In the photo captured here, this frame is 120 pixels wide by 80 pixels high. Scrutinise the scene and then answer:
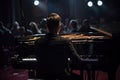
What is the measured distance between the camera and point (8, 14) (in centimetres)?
1516

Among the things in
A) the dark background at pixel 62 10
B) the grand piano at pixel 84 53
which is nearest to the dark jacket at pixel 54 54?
the grand piano at pixel 84 53

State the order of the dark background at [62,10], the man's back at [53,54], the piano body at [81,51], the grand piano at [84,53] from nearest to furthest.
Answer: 1. the man's back at [53,54]
2. the grand piano at [84,53]
3. the piano body at [81,51]
4. the dark background at [62,10]

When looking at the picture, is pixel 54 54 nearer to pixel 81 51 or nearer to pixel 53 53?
pixel 53 53

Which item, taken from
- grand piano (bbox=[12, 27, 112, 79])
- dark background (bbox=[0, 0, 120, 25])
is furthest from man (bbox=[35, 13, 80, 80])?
dark background (bbox=[0, 0, 120, 25])

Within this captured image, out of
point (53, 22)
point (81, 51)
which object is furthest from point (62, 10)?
point (53, 22)

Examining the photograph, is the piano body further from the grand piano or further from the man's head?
the man's head

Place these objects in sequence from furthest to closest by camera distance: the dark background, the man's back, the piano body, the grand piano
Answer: the dark background, the piano body, the grand piano, the man's back

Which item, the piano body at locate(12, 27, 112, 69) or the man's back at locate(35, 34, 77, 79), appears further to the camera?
the piano body at locate(12, 27, 112, 69)

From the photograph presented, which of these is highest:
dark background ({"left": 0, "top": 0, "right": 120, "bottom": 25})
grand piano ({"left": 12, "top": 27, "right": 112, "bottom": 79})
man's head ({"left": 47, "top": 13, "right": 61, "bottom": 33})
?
dark background ({"left": 0, "top": 0, "right": 120, "bottom": 25})

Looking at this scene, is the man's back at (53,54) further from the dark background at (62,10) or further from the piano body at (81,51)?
the dark background at (62,10)

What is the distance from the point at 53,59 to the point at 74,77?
21.0 inches

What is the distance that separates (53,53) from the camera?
4.27 metres

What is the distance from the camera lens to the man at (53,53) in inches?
167

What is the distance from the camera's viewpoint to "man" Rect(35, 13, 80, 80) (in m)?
4.24
